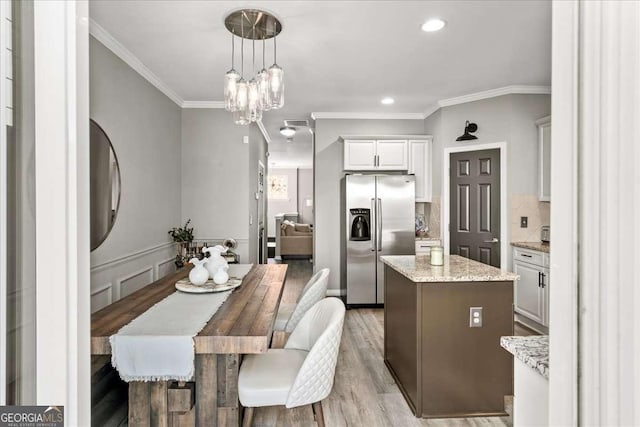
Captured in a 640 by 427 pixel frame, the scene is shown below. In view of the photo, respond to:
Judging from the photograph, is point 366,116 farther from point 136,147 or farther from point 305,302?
point 305,302

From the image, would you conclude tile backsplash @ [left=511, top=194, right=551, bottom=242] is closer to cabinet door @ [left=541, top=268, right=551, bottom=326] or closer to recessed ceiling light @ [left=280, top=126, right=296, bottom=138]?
cabinet door @ [left=541, top=268, right=551, bottom=326]

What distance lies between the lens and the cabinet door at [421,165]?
492 centimetres

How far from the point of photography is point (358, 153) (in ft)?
16.1

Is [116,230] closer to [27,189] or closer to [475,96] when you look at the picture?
[27,189]

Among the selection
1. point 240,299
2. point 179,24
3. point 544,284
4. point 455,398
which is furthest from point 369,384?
point 179,24

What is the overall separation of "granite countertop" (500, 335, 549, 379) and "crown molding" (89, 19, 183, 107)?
10.1 feet

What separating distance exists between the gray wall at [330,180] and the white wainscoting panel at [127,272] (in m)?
1.98

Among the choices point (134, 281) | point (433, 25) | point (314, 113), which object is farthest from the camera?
point (314, 113)

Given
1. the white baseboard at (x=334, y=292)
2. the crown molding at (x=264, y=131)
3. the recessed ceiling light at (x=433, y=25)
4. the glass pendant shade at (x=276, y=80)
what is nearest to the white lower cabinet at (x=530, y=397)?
the glass pendant shade at (x=276, y=80)

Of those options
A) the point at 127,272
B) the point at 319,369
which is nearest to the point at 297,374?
the point at 319,369

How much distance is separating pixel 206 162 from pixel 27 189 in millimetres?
4275

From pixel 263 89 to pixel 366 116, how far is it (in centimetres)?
290

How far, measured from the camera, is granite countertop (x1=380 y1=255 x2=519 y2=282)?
87.7 inches

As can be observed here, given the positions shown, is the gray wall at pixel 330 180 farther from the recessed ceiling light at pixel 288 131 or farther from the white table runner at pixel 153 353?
the white table runner at pixel 153 353
